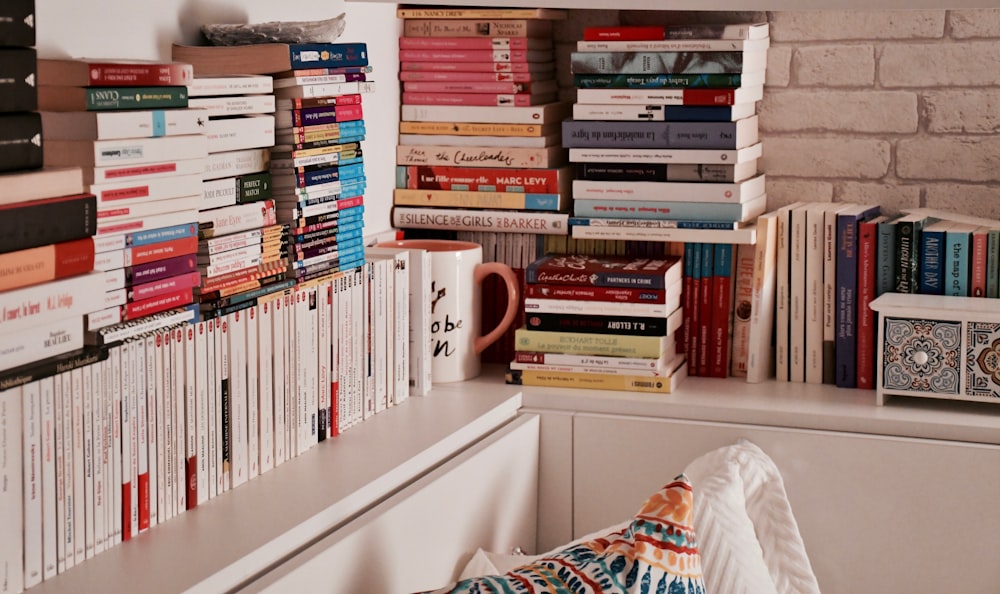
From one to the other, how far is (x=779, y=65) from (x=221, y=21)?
1.02 meters

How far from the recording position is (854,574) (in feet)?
6.12

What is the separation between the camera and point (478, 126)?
2.18 meters

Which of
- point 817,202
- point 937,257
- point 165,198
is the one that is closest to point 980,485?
point 937,257

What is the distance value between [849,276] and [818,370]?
0.57 feet

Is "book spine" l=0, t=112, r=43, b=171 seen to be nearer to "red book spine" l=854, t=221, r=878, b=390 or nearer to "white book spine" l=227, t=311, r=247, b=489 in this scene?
"white book spine" l=227, t=311, r=247, b=489

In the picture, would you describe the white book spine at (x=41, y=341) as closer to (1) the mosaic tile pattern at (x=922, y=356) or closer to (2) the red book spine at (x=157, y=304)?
(2) the red book spine at (x=157, y=304)

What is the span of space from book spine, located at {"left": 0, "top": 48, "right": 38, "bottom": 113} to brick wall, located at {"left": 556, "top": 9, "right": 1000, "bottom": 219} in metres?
1.35

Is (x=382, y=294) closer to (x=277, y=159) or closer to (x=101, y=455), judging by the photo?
(x=277, y=159)

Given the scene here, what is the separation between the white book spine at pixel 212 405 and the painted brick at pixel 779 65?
1.22 meters

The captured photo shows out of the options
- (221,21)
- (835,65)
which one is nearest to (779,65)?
(835,65)

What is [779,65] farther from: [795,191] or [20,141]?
[20,141]

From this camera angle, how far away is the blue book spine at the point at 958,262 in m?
1.92

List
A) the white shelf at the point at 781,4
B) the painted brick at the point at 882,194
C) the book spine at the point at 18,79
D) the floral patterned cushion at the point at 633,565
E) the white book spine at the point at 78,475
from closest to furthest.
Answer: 1. the book spine at the point at 18,79
2. the white book spine at the point at 78,475
3. the floral patterned cushion at the point at 633,565
4. the white shelf at the point at 781,4
5. the painted brick at the point at 882,194

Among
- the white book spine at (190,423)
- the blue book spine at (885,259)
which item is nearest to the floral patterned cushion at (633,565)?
the white book spine at (190,423)
